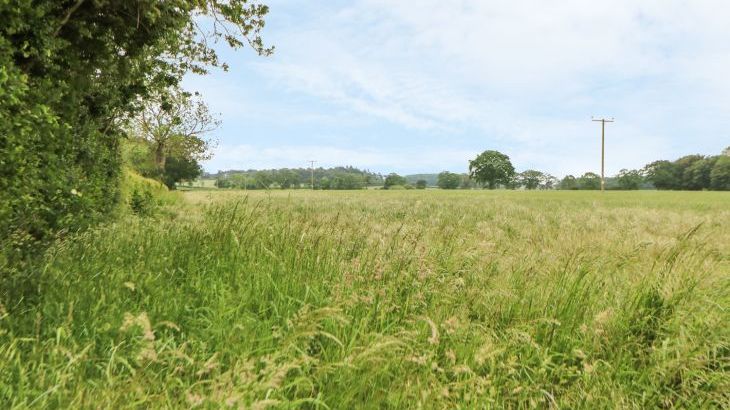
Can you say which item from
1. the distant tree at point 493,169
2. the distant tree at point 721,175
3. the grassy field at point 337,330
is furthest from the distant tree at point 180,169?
the distant tree at point 721,175

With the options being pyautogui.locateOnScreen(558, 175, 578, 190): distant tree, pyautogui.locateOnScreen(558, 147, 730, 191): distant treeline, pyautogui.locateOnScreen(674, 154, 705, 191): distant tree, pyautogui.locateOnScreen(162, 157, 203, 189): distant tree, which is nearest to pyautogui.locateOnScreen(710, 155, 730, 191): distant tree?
pyautogui.locateOnScreen(558, 147, 730, 191): distant treeline

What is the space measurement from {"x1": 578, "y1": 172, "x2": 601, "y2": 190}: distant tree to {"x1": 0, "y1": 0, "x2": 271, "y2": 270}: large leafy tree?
489 feet

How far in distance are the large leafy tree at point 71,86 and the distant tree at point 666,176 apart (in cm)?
15581

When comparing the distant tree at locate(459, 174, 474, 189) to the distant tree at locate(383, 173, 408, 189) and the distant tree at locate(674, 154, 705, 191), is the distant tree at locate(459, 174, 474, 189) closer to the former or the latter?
the distant tree at locate(383, 173, 408, 189)

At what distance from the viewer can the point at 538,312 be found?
3.86 m

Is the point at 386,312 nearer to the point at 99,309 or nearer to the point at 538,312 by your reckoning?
the point at 538,312

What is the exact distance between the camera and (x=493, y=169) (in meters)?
145

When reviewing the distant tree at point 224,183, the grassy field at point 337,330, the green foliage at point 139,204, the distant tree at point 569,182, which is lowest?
the grassy field at point 337,330

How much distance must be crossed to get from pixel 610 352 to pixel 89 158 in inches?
369

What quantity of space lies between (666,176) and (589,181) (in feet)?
74.2

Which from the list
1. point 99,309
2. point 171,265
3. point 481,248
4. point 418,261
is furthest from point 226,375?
point 481,248

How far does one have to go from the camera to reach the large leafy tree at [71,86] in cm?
390

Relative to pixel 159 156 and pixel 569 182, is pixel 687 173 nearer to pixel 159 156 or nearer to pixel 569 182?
pixel 569 182

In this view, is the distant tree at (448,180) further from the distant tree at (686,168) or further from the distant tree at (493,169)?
the distant tree at (686,168)
